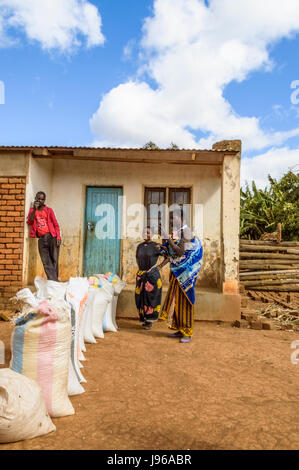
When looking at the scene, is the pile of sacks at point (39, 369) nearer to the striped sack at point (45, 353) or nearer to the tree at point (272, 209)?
the striped sack at point (45, 353)

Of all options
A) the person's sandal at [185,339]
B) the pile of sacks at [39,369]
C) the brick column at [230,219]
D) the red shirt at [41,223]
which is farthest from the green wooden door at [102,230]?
the pile of sacks at [39,369]

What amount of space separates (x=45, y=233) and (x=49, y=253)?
408 millimetres

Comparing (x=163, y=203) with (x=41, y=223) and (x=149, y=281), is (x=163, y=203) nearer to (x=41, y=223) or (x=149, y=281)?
(x=149, y=281)

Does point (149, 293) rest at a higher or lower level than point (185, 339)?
higher

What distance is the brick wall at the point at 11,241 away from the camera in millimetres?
6500

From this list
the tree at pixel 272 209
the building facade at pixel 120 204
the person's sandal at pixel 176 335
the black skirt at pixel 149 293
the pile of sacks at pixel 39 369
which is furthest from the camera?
the tree at pixel 272 209

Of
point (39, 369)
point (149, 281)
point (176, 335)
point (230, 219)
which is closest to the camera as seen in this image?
point (39, 369)

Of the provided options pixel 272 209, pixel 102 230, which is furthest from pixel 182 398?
pixel 272 209

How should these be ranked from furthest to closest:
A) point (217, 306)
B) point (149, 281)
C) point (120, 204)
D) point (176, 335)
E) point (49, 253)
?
point (120, 204) < point (49, 253) < point (217, 306) < point (149, 281) < point (176, 335)

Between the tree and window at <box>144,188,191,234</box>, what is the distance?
206 inches

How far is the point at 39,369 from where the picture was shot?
8.36 feet

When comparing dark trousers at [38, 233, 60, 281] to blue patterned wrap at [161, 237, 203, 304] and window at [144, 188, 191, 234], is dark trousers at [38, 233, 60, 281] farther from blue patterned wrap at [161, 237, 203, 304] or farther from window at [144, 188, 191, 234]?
blue patterned wrap at [161, 237, 203, 304]

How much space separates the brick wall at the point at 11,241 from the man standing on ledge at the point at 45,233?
0.26 m
